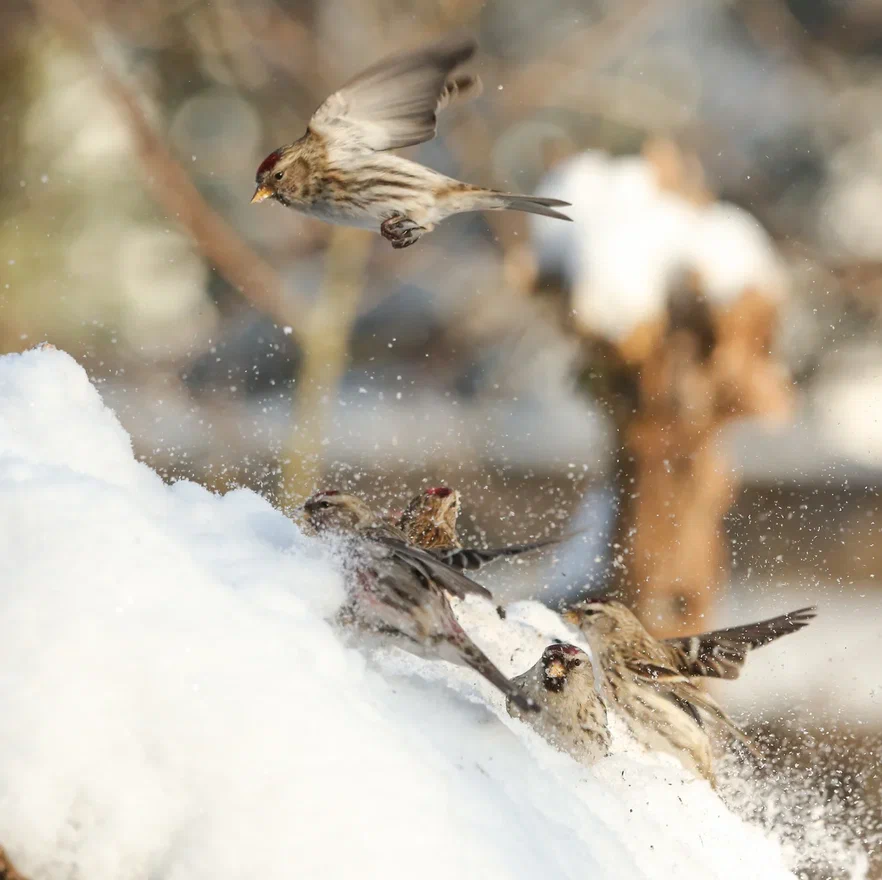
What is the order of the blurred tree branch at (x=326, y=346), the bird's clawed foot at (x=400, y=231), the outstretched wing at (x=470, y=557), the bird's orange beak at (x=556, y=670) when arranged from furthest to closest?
the blurred tree branch at (x=326, y=346) → the bird's clawed foot at (x=400, y=231) → the bird's orange beak at (x=556, y=670) → the outstretched wing at (x=470, y=557)

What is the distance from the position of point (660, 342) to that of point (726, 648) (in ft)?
6.32

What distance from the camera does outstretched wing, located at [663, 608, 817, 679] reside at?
7.01ft

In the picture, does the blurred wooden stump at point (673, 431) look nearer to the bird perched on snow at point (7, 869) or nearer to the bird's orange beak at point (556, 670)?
the bird's orange beak at point (556, 670)

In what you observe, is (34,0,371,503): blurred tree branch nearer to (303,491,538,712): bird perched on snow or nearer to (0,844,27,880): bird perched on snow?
(303,491,538,712): bird perched on snow

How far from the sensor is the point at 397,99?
2.07 meters

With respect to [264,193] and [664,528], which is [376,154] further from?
[664,528]

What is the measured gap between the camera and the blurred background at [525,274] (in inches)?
155

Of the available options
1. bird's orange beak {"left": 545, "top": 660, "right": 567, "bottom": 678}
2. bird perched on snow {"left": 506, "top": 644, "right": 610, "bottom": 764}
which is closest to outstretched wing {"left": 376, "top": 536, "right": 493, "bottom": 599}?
bird perched on snow {"left": 506, "top": 644, "right": 610, "bottom": 764}

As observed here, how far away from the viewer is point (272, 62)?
13.6 feet

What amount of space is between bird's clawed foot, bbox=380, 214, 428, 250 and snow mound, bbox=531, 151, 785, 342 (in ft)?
6.39

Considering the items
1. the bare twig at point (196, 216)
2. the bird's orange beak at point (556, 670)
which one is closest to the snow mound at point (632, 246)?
the bare twig at point (196, 216)

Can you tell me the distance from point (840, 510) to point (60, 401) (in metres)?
4.14

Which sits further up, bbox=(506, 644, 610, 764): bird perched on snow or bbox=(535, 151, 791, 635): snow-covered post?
bbox=(506, 644, 610, 764): bird perched on snow

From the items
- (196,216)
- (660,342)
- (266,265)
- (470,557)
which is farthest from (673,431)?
(470,557)
